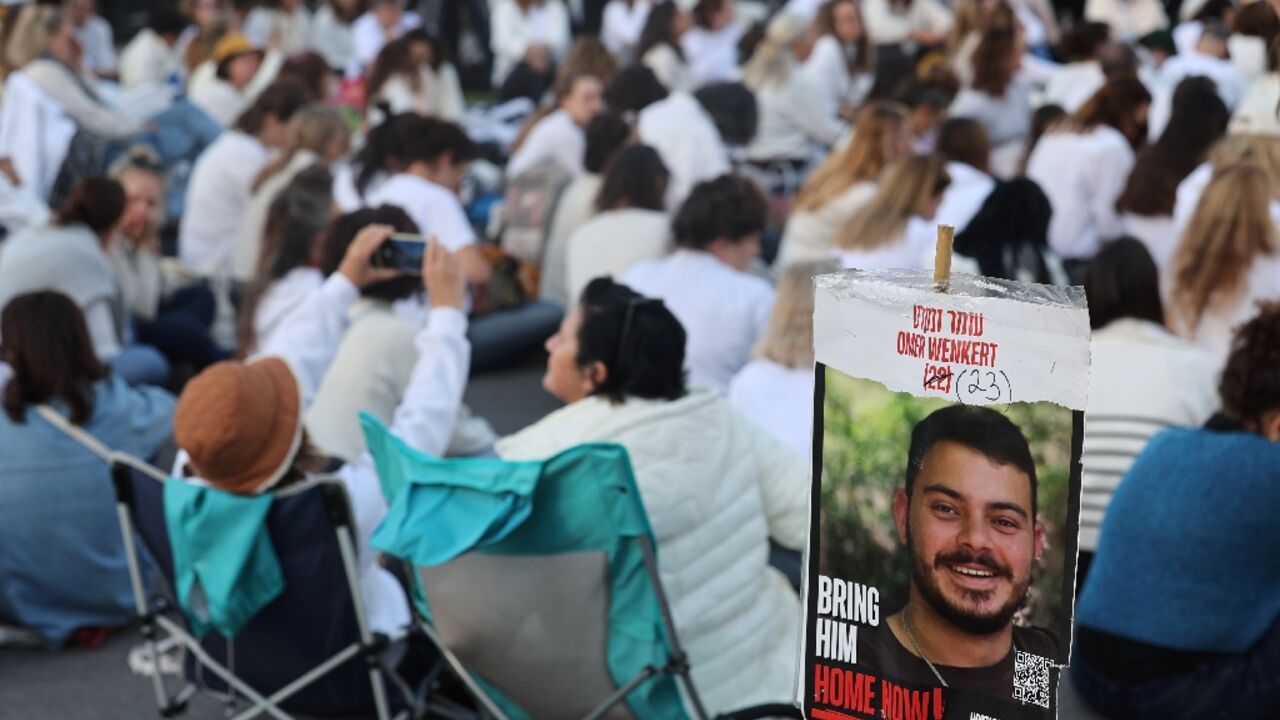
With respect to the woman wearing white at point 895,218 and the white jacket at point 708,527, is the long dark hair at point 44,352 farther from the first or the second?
the woman wearing white at point 895,218

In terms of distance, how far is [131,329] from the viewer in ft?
21.5

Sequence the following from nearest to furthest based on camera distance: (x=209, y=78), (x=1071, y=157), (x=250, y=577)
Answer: (x=250, y=577) → (x=1071, y=157) → (x=209, y=78)

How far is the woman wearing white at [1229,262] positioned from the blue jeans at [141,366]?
3720 mm

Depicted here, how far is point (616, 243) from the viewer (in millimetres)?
6492

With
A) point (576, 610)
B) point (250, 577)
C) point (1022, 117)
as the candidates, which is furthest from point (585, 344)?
point (1022, 117)

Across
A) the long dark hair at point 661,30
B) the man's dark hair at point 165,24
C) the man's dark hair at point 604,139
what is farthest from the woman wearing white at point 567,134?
the man's dark hair at point 165,24

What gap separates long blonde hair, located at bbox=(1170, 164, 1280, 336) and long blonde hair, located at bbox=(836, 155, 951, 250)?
1.05 m

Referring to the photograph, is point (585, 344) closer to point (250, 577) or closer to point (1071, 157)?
point (250, 577)

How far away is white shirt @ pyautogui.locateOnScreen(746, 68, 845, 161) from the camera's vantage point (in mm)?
9906

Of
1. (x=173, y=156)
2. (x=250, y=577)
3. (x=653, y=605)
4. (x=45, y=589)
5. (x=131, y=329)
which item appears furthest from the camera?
(x=173, y=156)

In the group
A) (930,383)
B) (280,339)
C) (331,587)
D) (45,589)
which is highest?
(930,383)

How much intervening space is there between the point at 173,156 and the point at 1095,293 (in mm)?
6395

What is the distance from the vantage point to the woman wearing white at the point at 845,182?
268 inches

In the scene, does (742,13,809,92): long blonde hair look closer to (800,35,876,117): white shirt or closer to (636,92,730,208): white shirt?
A: (800,35,876,117): white shirt
